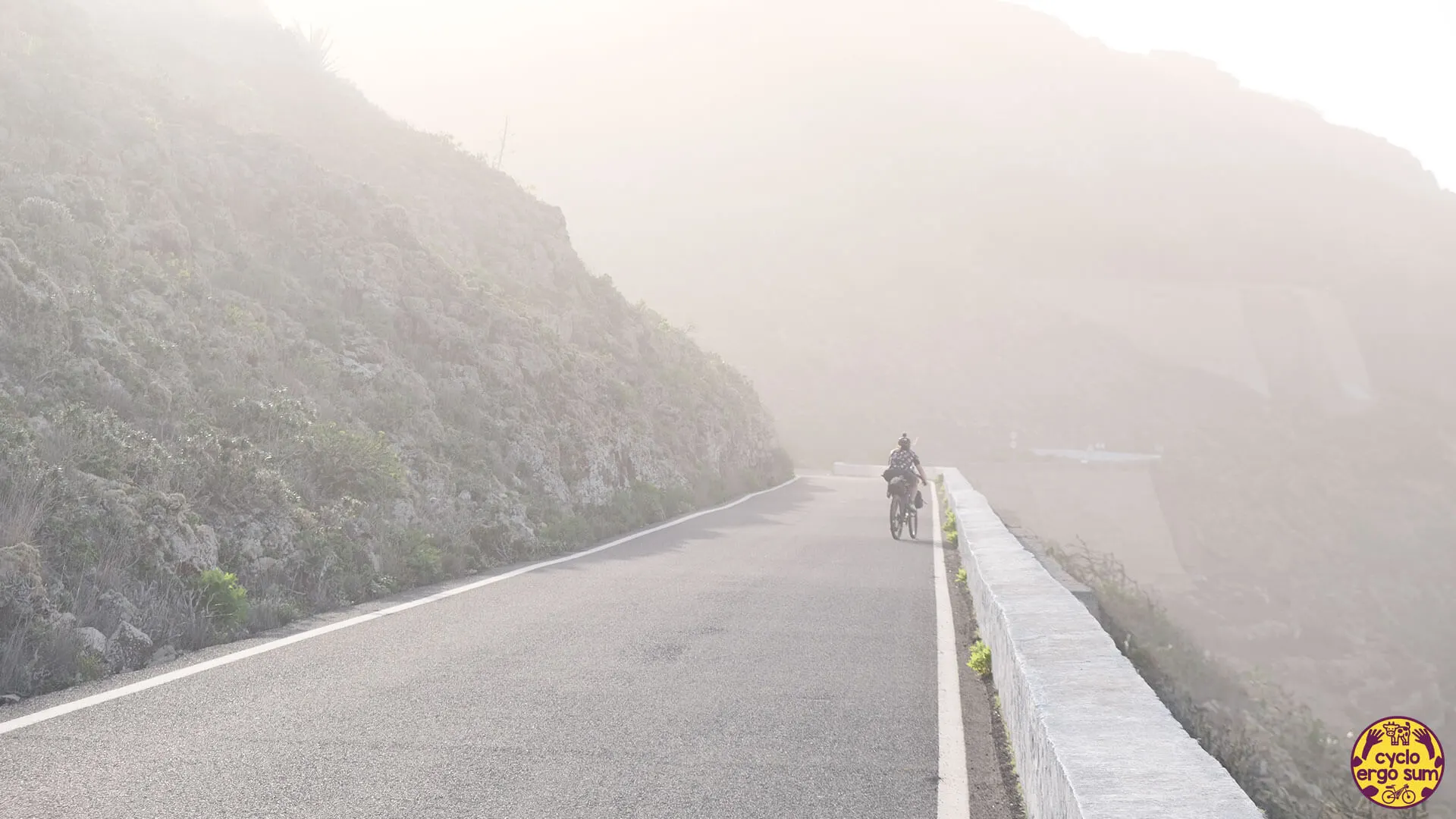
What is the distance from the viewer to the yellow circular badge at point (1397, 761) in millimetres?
2355

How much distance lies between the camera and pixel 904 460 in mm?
18219

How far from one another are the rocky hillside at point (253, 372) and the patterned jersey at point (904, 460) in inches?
187

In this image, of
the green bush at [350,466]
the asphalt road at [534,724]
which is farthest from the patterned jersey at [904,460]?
the green bush at [350,466]

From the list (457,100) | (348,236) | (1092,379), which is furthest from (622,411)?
(457,100)

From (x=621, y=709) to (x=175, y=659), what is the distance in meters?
3.44

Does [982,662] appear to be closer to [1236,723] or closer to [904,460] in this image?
[1236,723]

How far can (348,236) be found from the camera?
2042cm

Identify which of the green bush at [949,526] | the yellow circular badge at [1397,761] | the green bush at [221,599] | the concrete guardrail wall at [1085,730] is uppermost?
the yellow circular badge at [1397,761]

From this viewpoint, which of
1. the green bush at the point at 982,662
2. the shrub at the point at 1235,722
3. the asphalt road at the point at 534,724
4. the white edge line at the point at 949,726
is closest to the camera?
the asphalt road at the point at 534,724

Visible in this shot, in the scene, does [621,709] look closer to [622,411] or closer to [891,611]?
[891,611]

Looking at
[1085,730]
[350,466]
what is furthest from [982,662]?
[350,466]

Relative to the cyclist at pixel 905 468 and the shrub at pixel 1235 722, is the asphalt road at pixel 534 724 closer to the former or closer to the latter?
the shrub at pixel 1235 722

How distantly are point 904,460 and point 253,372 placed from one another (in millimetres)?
10504

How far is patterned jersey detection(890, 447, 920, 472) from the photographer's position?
712 inches
